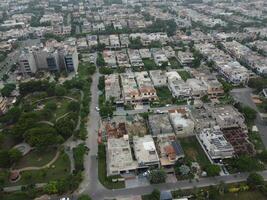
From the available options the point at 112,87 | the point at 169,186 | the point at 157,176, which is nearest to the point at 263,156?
the point at 169,186

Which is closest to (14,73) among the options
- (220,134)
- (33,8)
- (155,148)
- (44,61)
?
(44,61)

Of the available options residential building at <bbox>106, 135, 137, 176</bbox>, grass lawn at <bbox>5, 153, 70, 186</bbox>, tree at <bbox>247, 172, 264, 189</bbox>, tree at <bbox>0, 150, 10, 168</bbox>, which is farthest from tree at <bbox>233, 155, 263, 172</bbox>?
tree at <bbox>0, 150, 10, 168</bbox>

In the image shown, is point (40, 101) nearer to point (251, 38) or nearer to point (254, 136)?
point (254, 136)

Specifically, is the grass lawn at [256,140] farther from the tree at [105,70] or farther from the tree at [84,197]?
the tree at [105,70]

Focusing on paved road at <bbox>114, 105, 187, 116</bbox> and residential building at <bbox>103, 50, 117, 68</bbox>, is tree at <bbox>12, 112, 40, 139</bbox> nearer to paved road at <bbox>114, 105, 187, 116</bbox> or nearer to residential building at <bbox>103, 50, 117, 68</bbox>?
paved road at <bbox>114, 105, 187, 116</bbox>

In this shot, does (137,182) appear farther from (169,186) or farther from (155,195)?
(169,186)

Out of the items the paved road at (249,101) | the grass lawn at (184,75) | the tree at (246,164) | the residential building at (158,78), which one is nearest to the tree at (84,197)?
the tree at (246,164)
